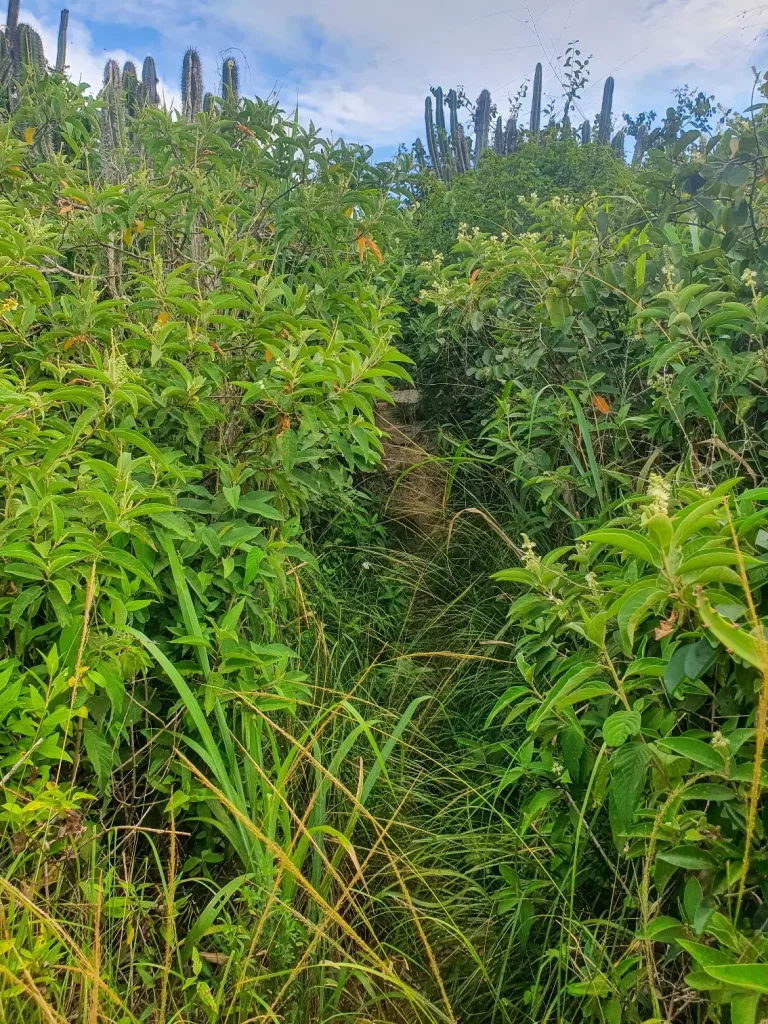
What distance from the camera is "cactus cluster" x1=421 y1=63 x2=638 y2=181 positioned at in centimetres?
768

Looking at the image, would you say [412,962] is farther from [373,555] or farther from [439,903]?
[373,555]

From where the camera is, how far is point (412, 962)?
4.72 ft

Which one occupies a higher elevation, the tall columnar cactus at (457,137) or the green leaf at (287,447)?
the tall columnar cactus at (457,137)

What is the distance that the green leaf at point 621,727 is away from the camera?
1.04m

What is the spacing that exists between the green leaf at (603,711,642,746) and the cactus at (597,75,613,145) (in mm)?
8988

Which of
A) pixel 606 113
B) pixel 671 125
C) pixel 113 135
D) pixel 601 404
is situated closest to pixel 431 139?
pixel 606 113

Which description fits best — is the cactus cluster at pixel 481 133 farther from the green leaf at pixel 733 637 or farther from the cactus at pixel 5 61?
the green leaf at pixel 733 637

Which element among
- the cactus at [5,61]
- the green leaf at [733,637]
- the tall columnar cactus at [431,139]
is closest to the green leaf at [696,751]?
the green leaf at [733,637]

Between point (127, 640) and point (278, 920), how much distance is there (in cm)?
62

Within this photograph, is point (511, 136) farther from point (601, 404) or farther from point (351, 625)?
point (351, 625)

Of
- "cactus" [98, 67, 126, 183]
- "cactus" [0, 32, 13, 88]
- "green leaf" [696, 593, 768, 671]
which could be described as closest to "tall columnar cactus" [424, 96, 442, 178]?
"cactus" [98, 67, 126, 183]

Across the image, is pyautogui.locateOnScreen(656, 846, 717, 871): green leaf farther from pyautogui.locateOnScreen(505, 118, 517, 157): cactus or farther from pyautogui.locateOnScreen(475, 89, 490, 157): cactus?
pyautogui.locateOnScreen(475, 89, 490, 157): cactus

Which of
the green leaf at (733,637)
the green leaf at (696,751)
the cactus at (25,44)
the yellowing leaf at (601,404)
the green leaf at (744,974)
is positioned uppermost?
the cactus at (25,44)

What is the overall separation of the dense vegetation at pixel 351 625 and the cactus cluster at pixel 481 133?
535 cm
